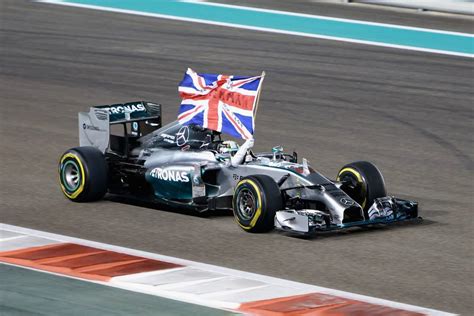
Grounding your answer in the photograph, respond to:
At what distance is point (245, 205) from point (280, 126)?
6.03 metres

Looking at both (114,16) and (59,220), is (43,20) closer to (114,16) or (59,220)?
(114,16)

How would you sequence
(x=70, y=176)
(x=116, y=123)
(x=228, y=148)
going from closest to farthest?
(x=228, y=148), (x=70, y=176), (x=116, y=123)

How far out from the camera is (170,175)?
13.4m

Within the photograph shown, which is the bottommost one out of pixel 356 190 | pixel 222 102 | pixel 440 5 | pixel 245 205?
pixel 245 205

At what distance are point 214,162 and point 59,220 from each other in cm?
176

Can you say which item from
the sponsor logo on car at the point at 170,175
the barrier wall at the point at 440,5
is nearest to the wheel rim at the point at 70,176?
the sponsor logo on car at the point at 170,175

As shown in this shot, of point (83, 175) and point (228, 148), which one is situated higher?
point (228, 148)

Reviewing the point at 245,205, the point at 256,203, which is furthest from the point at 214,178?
the point at 256,203

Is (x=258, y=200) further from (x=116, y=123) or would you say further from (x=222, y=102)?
(x=116, y=123)

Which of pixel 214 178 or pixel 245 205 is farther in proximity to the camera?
pixel 214 178

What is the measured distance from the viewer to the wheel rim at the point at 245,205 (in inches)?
489

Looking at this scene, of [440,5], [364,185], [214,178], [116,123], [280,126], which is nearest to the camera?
[364,185]

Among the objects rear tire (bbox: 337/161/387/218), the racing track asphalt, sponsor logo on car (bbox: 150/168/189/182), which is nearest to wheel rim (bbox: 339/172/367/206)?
rear tire (bbox: 337/161/387/218)

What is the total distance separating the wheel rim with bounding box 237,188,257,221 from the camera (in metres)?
12.4
